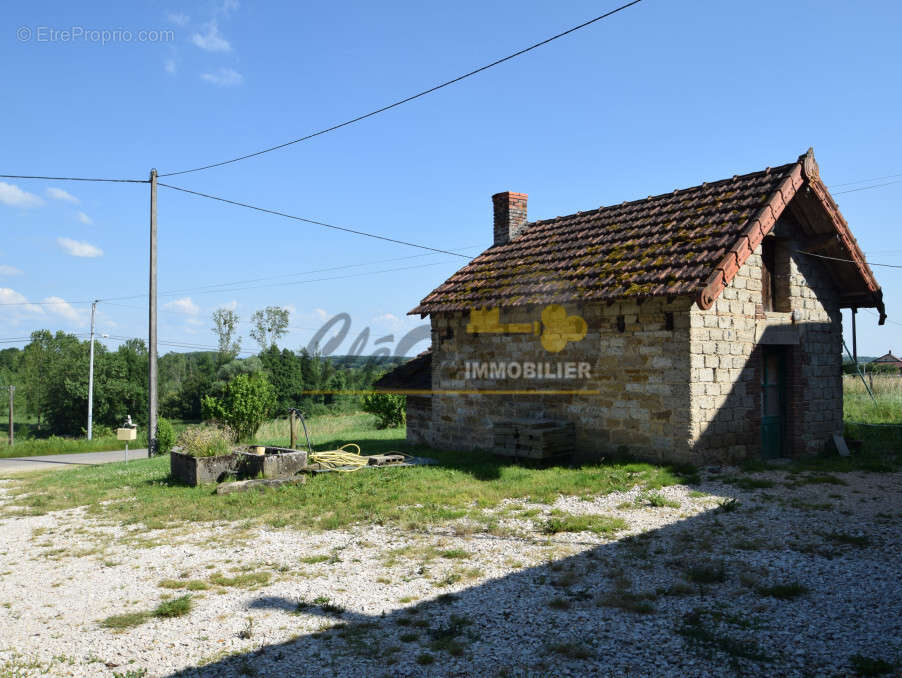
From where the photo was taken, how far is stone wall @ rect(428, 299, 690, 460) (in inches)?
426

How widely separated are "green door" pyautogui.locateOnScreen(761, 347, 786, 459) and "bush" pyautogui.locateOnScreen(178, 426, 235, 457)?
35.2 feet

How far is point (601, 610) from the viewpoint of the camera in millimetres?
5258

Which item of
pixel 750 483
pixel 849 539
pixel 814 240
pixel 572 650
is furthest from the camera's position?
pixel 814 240

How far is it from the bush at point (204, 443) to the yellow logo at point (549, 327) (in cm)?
620

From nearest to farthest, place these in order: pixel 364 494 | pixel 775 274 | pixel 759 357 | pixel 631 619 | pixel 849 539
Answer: pixel 631 619, pixel 849 539, pixel 364 494, pixel 759 357, pixel 775 274

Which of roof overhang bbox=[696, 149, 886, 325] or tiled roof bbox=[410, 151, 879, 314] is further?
tiled roof bbox=[410, 151, 879, 314]

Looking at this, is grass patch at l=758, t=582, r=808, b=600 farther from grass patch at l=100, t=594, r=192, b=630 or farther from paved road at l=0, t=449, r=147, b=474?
paved road at l=0, t=449, r=147, b=474

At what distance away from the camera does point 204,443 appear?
12055mm

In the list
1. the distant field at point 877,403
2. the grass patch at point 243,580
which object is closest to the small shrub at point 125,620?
the grass patch at point 243,580

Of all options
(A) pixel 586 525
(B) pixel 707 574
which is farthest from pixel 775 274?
(B) pixel 707 574

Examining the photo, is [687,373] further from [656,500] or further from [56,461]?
[56,461]

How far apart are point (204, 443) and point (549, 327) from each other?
739 centimetres

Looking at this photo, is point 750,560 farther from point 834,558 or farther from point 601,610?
point 601,610

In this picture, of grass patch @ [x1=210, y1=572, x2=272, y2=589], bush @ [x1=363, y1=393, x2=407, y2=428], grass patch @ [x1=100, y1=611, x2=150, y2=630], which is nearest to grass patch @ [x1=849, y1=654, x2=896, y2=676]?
grass patch @ [x1=210, y1=572, x2=272, y2=589]
